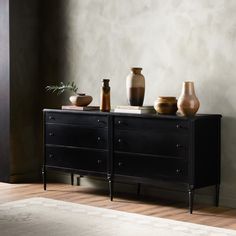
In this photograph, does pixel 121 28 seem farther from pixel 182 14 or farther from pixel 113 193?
pixel 113 193

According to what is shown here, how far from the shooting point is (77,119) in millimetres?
Result: 5871

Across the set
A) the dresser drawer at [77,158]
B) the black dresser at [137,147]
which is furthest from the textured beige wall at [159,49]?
the dresser drawer at [77,158]

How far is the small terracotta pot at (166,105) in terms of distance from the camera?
5301mm

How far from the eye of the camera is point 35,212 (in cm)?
504

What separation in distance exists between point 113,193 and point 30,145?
1237 mm

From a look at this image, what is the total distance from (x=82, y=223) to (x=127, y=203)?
0.93 meters

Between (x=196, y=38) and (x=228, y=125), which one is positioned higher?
(x=196, y=38)

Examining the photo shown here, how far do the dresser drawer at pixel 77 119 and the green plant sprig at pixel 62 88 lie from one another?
27 cm

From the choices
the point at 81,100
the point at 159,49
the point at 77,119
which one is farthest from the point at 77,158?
the point at 159,49

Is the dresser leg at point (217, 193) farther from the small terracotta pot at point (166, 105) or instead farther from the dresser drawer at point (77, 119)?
the dresser drawer at point (77, 119)

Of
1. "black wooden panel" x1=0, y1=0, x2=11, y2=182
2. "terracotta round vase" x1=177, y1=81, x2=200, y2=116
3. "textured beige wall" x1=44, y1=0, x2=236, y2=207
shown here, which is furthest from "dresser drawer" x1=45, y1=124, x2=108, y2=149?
"terracotta round vase" x1=177, y1=81, x2=200, y2=116

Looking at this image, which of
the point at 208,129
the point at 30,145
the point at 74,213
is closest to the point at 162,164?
the point at 208,129

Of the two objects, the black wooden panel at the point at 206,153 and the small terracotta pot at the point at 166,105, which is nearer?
the black wooden panel at the point at 206,153

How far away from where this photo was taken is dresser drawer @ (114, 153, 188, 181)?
5180 millimetres
